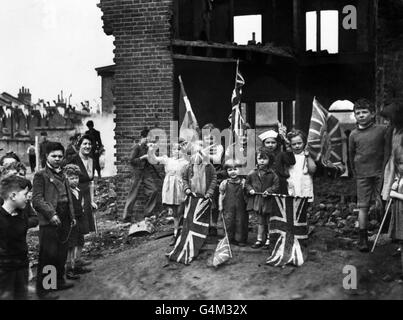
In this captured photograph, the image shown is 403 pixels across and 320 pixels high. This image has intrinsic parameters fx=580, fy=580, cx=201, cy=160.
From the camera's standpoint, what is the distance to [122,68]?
1086cm

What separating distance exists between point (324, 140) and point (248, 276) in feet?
7.31

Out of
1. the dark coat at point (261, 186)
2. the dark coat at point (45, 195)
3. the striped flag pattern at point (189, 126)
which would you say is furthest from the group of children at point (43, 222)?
the dark coat at point (261, 186)

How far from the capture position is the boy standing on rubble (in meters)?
7.05

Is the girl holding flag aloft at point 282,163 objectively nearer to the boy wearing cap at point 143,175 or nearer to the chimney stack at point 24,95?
the boy wearing cap at point 143,175

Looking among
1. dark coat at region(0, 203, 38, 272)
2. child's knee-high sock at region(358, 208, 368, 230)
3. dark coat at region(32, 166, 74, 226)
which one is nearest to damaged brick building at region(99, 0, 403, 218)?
child's knee-high sock at region(358, 208, 368, 230)

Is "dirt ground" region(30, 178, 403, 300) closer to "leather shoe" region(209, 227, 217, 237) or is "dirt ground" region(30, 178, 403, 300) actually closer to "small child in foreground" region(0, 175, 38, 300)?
"leather shoe" region(209, 227, 217, 237)

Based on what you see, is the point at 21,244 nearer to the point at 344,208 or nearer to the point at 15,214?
the point at 15,214

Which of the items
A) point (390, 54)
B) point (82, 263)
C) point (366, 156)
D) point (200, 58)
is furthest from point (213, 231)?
point (390, 54)

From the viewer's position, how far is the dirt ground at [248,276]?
250 inches

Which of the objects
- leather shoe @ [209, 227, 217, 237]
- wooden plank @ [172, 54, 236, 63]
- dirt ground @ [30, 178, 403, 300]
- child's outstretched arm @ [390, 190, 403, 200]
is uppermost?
wooden plank @ [172, 54, 236, 63]

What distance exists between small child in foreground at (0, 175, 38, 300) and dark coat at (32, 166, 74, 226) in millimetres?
597

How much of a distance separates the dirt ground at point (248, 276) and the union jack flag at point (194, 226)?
0.17 m
